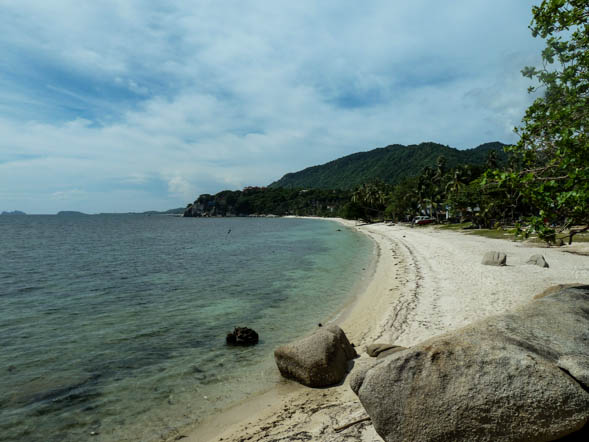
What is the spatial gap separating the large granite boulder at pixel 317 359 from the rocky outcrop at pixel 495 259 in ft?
58.4

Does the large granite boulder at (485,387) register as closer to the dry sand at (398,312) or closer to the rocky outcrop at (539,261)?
the dry sand at (398,312)

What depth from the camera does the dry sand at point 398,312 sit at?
7281 mm

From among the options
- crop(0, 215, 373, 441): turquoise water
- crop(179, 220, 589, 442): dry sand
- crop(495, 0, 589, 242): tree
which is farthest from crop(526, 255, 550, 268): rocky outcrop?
crop(495, 0, 589, 242): tree

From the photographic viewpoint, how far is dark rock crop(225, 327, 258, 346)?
500 inches

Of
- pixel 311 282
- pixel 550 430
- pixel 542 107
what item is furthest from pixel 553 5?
pixel 311 282

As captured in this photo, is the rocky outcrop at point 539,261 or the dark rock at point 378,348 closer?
the dark rock at point 378,348

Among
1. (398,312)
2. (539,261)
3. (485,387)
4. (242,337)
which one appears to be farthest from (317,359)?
(539,261)

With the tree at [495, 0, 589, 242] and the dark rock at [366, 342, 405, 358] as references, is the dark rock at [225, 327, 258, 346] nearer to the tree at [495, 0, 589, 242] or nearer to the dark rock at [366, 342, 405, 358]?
the dark rock at [366, 342, 405, 358]

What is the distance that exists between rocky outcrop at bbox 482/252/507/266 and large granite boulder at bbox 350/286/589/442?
1979 centimetres

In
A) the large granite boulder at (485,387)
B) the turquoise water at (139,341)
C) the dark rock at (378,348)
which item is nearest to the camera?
the large granite boulder at (485,387)

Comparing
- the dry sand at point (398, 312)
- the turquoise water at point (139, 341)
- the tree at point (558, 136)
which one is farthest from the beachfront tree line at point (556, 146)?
the turquoise water at point (139, 341)

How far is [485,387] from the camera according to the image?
4.50 meters

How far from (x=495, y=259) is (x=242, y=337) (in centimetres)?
1940

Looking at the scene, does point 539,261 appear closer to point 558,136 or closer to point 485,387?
point 558,136
